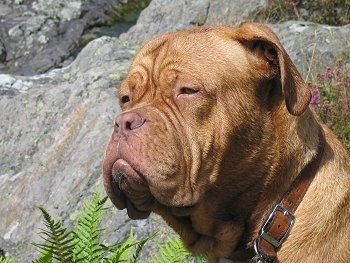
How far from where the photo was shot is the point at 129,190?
367cm

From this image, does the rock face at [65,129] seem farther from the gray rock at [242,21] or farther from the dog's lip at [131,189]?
the dog's lip at [131,189]

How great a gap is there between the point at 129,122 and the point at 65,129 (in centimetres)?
265

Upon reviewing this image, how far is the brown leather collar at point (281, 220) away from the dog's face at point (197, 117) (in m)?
0.18

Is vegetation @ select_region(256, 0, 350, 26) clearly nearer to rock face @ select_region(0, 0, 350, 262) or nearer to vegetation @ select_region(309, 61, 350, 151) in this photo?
rock face @ select_region(0, 0, 350, 262)

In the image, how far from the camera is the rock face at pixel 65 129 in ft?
18.5

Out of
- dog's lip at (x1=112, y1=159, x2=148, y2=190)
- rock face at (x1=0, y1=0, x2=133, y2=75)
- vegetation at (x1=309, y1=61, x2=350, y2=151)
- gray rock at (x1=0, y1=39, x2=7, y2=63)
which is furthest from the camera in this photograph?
gray rock at (x1=0, y1=39, x2=7, y2=63)

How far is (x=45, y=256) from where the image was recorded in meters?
3.88

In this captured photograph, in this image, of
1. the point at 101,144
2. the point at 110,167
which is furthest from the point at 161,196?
the point at 101,144

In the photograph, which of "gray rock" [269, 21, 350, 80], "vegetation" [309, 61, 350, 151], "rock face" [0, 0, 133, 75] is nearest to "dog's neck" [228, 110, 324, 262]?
"vegetation" [309, 61, 350, 151]

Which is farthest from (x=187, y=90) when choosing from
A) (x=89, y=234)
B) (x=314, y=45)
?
(x=314, y=45)

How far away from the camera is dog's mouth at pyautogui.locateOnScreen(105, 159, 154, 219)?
359 centimetres

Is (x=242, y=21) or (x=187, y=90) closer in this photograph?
(x=187, y=90)

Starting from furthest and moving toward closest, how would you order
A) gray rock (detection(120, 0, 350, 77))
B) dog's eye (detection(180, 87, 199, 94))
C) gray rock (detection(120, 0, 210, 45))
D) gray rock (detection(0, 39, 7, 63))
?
gray rock (detection(0, 39, 7, 63)) → gray rock (detection(120, 0, 210, 45)) → gray rock (detection(120, 0, 350, 77)) → dog's eye (detection(180, 87, 199, 94))

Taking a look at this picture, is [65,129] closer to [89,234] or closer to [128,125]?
[89,234]
